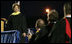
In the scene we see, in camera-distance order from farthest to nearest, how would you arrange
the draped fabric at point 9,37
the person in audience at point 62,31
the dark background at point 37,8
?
the dark background at point 37,8 → the draped fabric at point 9,37 → the person in audience at point 62,31

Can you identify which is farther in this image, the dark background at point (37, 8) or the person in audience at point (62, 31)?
the dark background at point (37, 8)

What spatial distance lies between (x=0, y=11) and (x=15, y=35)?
6.22 metres

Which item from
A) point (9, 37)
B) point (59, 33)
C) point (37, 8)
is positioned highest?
point (37, 8)

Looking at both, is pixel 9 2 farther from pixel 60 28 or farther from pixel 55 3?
pixel 60 28

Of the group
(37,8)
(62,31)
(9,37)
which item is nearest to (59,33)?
(62,31)

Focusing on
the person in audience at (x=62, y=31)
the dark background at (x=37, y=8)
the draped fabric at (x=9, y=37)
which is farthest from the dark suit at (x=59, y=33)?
the dark background at (x=37, y=8)

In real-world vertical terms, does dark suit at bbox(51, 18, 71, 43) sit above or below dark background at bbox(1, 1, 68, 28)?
below

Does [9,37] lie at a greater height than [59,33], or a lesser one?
lesser

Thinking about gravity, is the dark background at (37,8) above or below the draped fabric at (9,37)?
above

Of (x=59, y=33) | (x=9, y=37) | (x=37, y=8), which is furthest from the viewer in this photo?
(x=37, y=8)

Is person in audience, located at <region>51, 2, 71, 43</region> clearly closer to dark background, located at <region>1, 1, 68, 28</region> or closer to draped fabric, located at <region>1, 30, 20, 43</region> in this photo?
draped fabric, located at <region>1, 30, 20, 43</region>

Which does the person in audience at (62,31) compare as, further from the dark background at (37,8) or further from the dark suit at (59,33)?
the dark background at (37,8)

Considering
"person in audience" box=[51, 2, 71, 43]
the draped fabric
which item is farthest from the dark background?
"person in audience" box=[51, 2, 71, 43]

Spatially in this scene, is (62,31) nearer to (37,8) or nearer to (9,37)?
(9,37)
